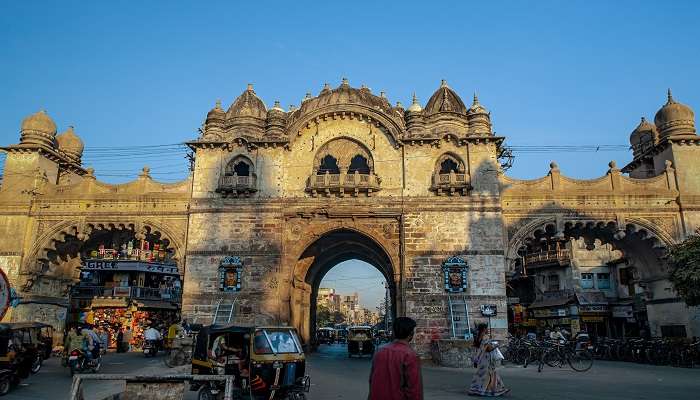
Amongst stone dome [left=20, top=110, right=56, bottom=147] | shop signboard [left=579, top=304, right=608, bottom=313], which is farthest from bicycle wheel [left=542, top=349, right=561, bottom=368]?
stone dome [left=20, top=110, right=56, bottom=147]

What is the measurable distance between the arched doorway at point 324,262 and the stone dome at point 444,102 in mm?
7337

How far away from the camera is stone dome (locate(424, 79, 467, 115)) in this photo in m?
24.7

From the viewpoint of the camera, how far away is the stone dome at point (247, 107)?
24880 mm

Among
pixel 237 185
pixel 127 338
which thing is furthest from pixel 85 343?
pixel 127 338

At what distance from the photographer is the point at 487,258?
858 inches

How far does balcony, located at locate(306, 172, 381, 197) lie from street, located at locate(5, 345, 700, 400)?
8.26 m

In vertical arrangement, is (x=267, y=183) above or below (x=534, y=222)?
above

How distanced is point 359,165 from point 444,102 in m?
5.26

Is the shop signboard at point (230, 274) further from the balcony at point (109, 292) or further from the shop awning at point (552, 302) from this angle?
the shop awning at point (552, 302)

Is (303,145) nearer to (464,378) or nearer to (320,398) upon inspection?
(464,378)

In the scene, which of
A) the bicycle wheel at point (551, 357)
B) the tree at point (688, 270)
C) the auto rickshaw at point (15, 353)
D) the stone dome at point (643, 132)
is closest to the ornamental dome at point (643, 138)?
the stone dome at point (643, 132)

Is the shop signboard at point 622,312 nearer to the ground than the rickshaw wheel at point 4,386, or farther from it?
farther from it

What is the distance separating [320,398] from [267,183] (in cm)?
1393

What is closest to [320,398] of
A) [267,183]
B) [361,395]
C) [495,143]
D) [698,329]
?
[361,395]
